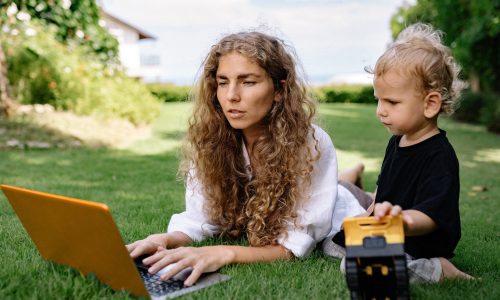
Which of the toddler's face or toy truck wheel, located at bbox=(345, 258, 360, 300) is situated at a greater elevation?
the toddler's face

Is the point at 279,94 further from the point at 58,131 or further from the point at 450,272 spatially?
the point at 58,131

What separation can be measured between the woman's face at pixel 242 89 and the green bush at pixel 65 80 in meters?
7.98

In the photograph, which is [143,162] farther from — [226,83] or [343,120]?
[343,120]

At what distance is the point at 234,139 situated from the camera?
3119 mm

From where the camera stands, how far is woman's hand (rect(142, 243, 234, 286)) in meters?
2.47

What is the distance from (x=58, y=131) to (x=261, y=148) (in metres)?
6.77

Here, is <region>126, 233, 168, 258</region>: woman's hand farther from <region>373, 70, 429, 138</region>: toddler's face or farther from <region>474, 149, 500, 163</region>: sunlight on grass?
<region>474, 149, 500, 163</region>: sunlight on grass

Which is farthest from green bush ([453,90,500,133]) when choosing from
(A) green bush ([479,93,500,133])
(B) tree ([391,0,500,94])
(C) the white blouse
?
(C) the white blouse

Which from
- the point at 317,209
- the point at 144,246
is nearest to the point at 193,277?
the point at 144,246

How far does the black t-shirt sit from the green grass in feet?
0.66

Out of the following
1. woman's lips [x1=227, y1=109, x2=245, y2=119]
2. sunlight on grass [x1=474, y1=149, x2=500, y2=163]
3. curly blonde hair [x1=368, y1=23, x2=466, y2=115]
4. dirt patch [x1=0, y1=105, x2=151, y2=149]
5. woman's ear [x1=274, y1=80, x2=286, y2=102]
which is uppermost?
curly blonde hair [x1=368, y1=23, x2=466, y2=115]

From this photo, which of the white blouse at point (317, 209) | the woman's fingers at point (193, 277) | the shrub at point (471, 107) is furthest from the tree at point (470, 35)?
the woman's fingers at point (193, 277)

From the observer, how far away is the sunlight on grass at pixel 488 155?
8441 mm

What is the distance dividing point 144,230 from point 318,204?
46.2 inches
